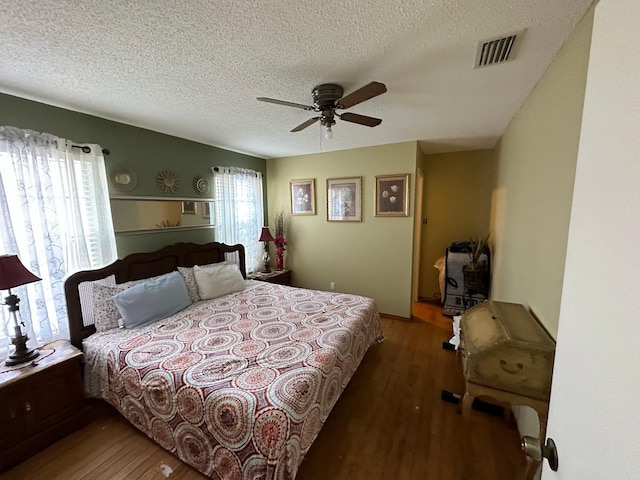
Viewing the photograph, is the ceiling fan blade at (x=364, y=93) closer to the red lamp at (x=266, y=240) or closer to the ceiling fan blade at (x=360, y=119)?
the ceiling fan blade at (x=360, y=119)

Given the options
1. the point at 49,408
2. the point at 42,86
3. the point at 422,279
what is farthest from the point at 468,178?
the point at 49,408

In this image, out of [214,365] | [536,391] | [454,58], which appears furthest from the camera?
[214,365]

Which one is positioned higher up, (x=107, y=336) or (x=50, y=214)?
(x=50, y=214)

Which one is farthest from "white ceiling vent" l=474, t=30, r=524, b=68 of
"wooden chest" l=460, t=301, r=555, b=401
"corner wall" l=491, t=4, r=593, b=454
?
"wooden chest" l=460, t=301, r=555, b=401

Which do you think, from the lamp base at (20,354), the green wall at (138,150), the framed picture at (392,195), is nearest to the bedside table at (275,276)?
the green wall at (138,150)

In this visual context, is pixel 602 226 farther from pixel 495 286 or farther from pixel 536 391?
pixel 495 286

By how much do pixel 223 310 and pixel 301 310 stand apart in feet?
2.49

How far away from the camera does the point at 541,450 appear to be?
0.71 m

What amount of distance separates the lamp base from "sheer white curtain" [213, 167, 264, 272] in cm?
200

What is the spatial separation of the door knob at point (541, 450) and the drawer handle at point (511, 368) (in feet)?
2.35

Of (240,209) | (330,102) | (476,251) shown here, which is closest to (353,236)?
(476,251)

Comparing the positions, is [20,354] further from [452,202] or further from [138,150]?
[452,202]

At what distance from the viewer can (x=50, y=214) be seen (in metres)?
2.00

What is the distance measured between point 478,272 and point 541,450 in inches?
110
